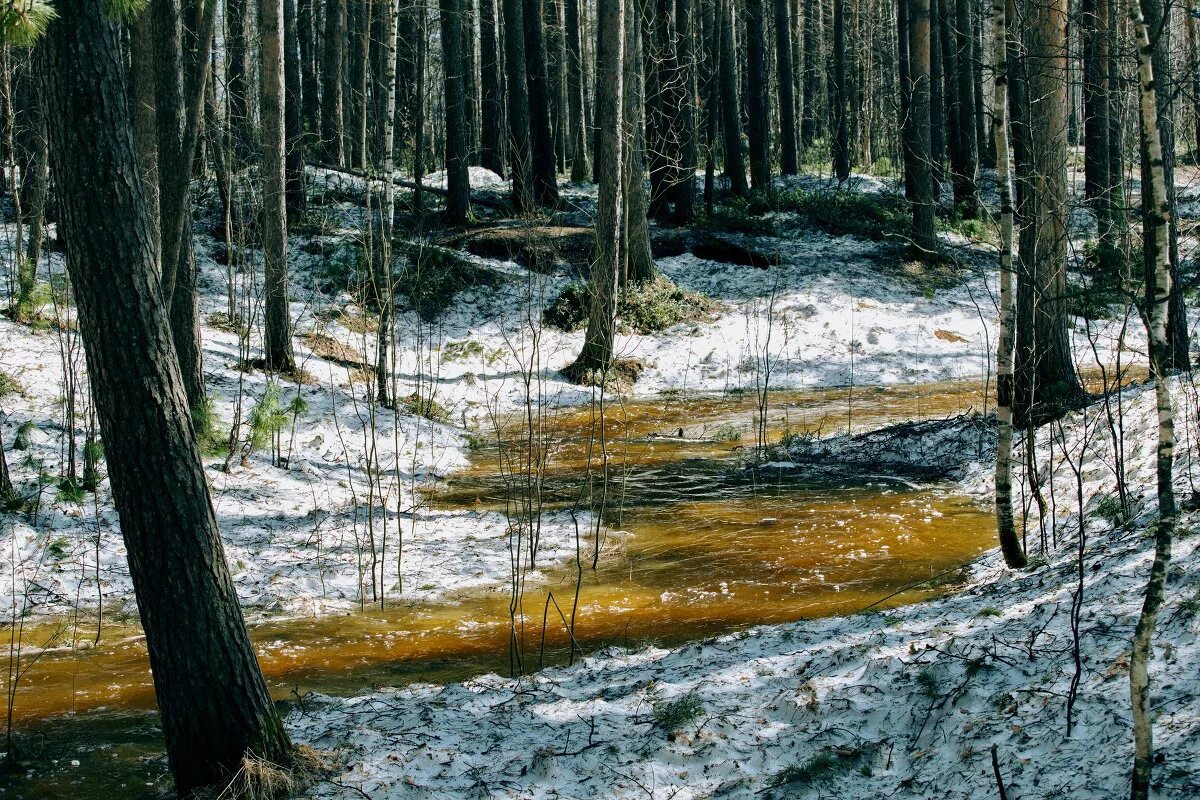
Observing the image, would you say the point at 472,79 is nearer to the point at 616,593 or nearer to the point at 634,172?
the point at 634,172

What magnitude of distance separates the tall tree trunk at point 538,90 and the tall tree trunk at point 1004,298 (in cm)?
1640

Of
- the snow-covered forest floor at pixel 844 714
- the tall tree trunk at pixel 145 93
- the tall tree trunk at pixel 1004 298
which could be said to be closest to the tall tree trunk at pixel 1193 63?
the tall tree trunk at pixel 1004 298

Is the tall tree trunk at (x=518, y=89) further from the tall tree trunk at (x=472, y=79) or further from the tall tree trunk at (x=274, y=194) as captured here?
the tall tree trunk at (x=472, y=79)

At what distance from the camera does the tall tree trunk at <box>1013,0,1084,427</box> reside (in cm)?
867

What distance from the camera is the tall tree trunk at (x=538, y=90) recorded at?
21453 millimetres

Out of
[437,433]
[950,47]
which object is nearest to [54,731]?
[437,433]

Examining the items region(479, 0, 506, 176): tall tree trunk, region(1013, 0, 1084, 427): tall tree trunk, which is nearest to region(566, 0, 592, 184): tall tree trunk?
region(479, 0, 506, 176): tall tree trunk

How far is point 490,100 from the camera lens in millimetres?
25734

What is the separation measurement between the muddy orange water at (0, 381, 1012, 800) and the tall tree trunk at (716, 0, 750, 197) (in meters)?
13.8

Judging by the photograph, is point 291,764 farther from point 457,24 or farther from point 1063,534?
point 457,24

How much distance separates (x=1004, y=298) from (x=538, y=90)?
58.3 feet

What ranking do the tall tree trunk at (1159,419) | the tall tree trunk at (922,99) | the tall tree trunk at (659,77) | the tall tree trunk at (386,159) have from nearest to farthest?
the tall tree trunk at (1159,419) < the tall tree trunk at (386,159) < the tall tree trunk at (922,99) < the tall tree trunk at (659,77)

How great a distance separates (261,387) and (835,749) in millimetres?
9779

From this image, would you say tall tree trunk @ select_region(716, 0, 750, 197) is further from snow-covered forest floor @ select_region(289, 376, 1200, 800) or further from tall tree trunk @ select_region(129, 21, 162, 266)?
snow-covered forest floor @ select_region(289, 376, 1200, 800)
